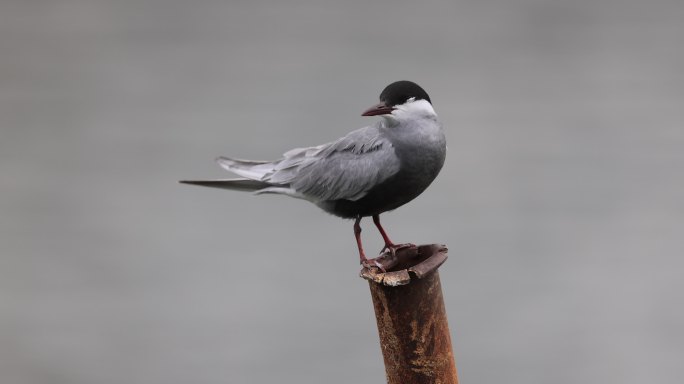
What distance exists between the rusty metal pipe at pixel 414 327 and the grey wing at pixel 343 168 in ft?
1.77

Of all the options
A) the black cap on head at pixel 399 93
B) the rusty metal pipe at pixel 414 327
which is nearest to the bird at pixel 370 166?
the black cap on head at pixel 399 93

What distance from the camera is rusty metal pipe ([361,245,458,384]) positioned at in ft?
5.77

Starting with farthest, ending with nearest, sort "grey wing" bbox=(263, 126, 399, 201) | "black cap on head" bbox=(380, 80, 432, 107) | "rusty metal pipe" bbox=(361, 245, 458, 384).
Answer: "grey wing" bbox=(263, 126, 399, 201)
"black cap on head" bbox=(380, 80, 432, 107)
"rusty metal pipe" bbox=(361, 245, 458, 384)

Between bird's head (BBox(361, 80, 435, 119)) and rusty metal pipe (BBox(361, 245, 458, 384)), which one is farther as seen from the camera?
bird's head (BBox(361, 80, 435, 119))

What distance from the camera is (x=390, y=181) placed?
2.26m

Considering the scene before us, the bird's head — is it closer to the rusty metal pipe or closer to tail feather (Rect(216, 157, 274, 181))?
tail feather (Rect(216, 157, 274, 181))

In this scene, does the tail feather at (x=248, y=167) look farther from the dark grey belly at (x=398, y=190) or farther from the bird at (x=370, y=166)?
the dark grey belly at (x=398, y=190)

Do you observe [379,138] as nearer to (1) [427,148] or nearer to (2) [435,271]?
(1) [427,148]

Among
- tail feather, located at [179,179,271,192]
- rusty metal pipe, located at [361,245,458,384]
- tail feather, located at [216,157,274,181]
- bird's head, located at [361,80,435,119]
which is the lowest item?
rusty metal pipe, located at [361,245,458,384]

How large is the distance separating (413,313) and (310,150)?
91 centimetres

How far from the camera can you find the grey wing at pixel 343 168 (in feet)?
7.48

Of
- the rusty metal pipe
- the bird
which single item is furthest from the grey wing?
the rusty metal pipe

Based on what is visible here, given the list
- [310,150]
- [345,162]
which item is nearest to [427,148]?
[345,162]

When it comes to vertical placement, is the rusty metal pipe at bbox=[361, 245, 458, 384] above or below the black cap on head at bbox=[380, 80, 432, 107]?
below
